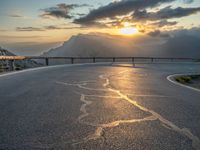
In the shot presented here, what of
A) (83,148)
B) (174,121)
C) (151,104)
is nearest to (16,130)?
(83,148)

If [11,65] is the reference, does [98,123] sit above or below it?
below

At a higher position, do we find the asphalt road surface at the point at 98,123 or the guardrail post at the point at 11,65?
the guardrail post at the point at 11,65

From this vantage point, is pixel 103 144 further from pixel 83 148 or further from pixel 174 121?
pixel 174 121

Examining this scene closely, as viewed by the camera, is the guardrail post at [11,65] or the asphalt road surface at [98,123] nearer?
the asphalt road surface at [98,123]

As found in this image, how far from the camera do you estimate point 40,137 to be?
5.32m

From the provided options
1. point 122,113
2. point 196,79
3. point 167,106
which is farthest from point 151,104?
point 196,79

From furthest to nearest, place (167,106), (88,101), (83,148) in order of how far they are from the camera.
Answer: (88,101) < (167,106) < (83,148)

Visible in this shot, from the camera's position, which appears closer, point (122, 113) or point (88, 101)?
point (122, 113)

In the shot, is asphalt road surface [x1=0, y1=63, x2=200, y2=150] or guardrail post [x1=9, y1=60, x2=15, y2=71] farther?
guardrail post [x1=9, y1=60, x2=15, y2=71]

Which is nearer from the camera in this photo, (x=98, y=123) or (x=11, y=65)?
(x=98, y=123)

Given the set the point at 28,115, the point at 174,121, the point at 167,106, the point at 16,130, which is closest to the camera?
the point at 16,130

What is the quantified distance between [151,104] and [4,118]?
4.36 m

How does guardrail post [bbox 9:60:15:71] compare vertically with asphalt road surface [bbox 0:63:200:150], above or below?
above

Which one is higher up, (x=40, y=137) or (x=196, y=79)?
(x=40, y=137)
